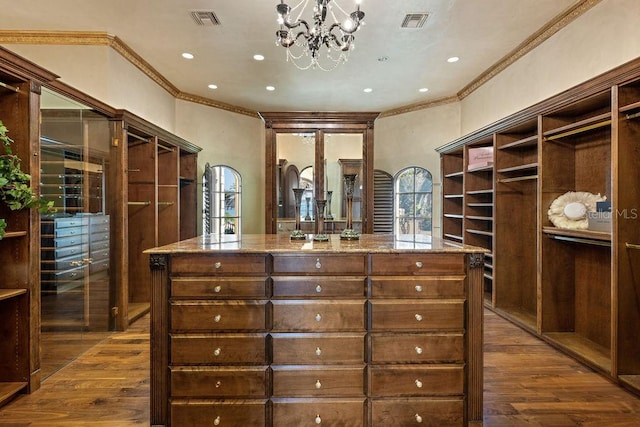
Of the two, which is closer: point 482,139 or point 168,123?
point 482,139

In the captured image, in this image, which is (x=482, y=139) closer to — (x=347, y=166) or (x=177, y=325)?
(x=347, y=166)

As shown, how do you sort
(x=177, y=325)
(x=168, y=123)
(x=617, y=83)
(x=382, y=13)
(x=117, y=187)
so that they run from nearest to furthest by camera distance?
(x=177, y=325) < (x=617, y=83) < (x=382, y=13) < (x=117, y=187) < (x=168, y=123)

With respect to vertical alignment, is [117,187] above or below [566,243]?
above

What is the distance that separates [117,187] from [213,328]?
247 centimetres

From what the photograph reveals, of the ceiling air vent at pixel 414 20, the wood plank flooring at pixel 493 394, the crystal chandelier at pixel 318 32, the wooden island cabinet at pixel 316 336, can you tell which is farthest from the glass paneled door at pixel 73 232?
the ceiling air vent at pixel 414 20

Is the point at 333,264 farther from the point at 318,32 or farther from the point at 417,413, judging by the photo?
the point at 318,32

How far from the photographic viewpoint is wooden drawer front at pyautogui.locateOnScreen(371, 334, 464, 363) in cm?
193

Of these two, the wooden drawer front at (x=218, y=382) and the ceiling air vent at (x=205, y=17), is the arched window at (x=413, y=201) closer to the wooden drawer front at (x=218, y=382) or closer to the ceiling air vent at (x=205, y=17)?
the ceiling air vent at (x=205, y=17)

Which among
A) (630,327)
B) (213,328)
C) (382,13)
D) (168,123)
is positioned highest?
(382,13)

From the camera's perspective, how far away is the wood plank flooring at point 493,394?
2.09 metres

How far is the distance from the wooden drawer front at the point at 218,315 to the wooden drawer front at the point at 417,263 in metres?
0.74

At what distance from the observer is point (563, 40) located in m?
3.33

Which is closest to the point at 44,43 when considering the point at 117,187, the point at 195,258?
the point at 117,187

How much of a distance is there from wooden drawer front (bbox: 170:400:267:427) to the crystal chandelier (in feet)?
8.12
